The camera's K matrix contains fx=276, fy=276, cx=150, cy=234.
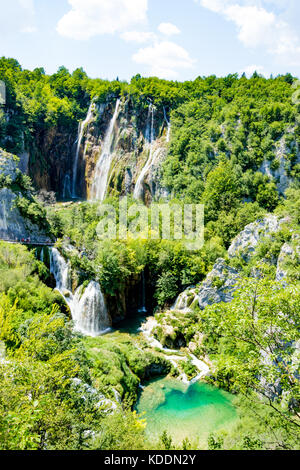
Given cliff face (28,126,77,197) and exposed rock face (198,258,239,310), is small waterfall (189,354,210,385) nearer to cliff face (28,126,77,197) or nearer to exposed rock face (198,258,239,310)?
exposed rock face (198,258,239,310)

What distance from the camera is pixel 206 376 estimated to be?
18250 millimetres

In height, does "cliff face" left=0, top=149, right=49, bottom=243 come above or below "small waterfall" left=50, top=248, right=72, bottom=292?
above

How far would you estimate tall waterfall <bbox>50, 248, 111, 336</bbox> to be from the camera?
23.0 metres

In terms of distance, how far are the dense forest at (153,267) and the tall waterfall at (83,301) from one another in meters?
0.19

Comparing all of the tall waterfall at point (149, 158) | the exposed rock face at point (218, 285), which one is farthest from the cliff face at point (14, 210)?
the tall waterfall at point (149, 158)

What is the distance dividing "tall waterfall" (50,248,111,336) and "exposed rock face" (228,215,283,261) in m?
12.6

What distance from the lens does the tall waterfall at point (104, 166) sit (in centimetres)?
4550

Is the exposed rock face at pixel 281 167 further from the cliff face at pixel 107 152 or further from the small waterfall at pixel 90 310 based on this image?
the small waterfall at pixel 90 310

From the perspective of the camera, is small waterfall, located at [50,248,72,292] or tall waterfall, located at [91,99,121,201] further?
tall waterfall, located at [91,99,121,201]

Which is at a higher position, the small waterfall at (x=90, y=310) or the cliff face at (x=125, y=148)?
A: the cliff face at (x=125, y=148)

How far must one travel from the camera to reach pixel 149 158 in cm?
4353

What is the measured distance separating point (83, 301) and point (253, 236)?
15776 millimetres

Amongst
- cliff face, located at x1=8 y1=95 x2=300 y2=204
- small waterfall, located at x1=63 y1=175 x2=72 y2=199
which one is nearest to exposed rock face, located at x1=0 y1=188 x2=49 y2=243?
cliff face, located at x1=8 y1=95 x2=300 y2=204
